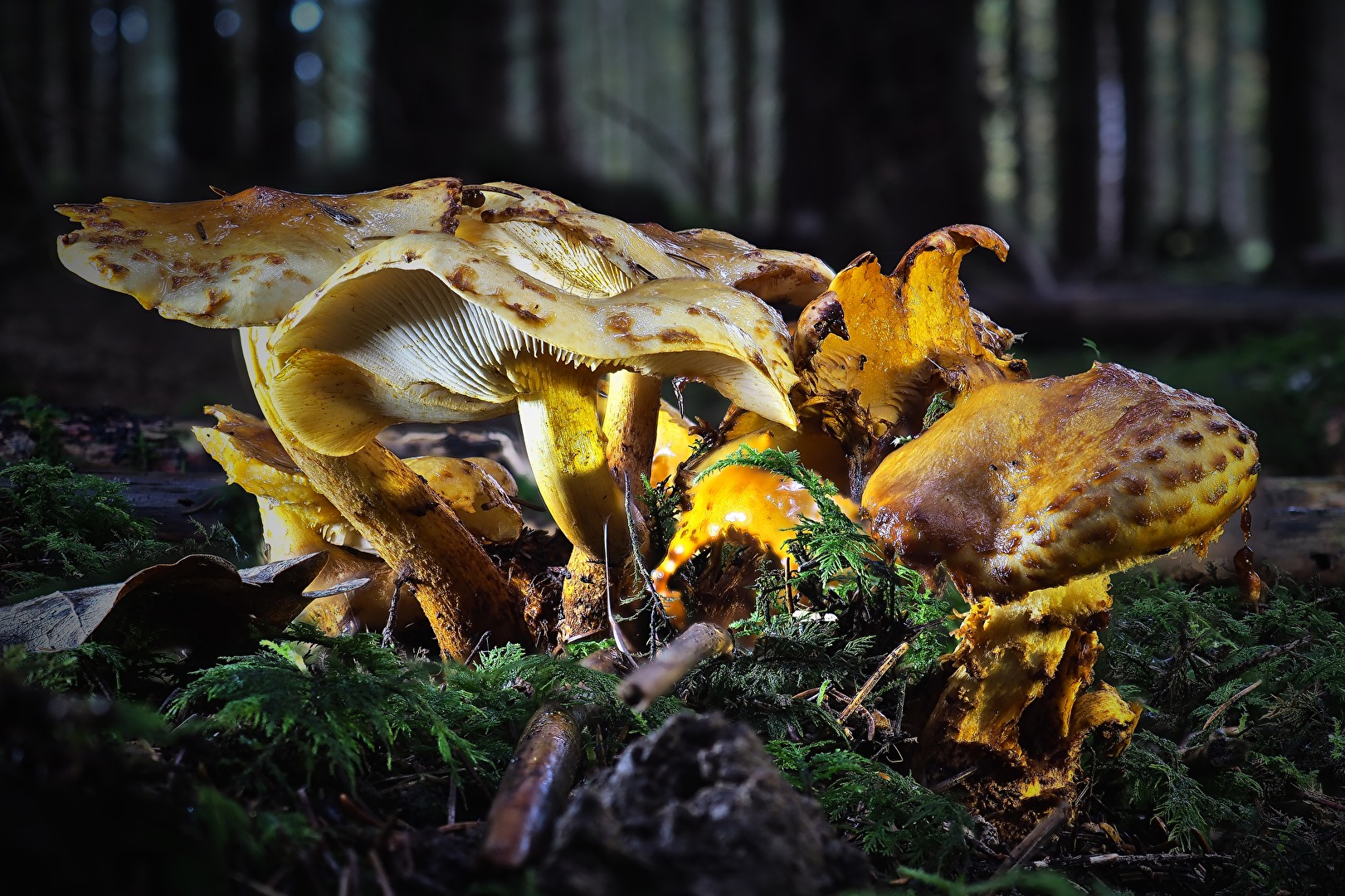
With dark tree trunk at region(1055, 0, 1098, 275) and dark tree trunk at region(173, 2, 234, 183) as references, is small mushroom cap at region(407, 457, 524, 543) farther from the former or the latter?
dark tree trunk at region(1055, 0, 1098, 275)

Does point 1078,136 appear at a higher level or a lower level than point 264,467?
higher

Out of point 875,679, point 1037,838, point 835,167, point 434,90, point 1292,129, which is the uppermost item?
point 434,90

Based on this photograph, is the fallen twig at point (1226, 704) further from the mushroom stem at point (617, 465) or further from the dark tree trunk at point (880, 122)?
the dark tree trunk at point (880, 122)

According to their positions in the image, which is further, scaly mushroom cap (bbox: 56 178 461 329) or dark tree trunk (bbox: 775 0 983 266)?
dark tree trunk (bbox: 775 0 983 266)

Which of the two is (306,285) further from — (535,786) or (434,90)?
(434,90)

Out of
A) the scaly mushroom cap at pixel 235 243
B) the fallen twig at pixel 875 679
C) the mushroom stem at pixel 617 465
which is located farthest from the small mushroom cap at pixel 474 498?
the fallen twig at pixel 875 679

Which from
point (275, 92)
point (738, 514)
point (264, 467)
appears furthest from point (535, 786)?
point (275, 92)

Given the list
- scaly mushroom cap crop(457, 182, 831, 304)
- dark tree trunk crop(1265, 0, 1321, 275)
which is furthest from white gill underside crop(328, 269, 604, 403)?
dark tree trunk crop(1265, 0, 1321, 275)
